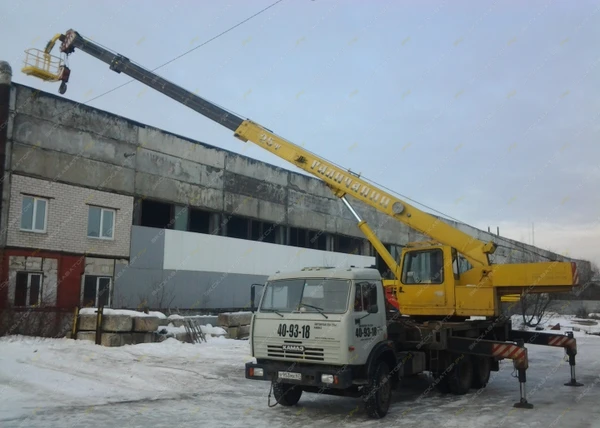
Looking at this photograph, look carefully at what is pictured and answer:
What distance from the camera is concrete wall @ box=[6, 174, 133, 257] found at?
18.6m

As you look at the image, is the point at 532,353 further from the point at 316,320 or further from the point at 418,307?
the point at 316,320

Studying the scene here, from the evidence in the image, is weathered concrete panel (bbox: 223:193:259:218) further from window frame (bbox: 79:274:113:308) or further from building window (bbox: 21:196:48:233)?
building window (bbox: 21:196:48:233)

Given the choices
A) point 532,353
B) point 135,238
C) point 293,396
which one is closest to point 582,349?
point 532,353

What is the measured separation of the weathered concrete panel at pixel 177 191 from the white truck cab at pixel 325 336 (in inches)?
567

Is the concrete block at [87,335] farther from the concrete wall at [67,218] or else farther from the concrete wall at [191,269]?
the concrete wall at [191,269]

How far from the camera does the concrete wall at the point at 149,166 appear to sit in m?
19.3

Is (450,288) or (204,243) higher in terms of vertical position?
(204,243)

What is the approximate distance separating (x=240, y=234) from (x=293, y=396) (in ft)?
59.4

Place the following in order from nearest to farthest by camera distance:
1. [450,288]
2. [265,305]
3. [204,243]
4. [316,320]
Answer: [316,320] < [265,305] < [450,288] < [204,243]

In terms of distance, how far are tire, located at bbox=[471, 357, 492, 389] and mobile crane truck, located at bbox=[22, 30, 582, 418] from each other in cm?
2

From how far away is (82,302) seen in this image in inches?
784

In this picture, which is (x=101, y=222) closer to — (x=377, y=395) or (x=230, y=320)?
(x=230, y=320)

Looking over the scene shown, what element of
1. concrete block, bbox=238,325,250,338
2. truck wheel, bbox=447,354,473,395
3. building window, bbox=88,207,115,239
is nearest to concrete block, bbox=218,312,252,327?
concrete block, bbox=238,325,250,338

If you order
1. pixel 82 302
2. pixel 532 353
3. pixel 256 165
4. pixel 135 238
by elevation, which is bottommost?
pixel 532 353
